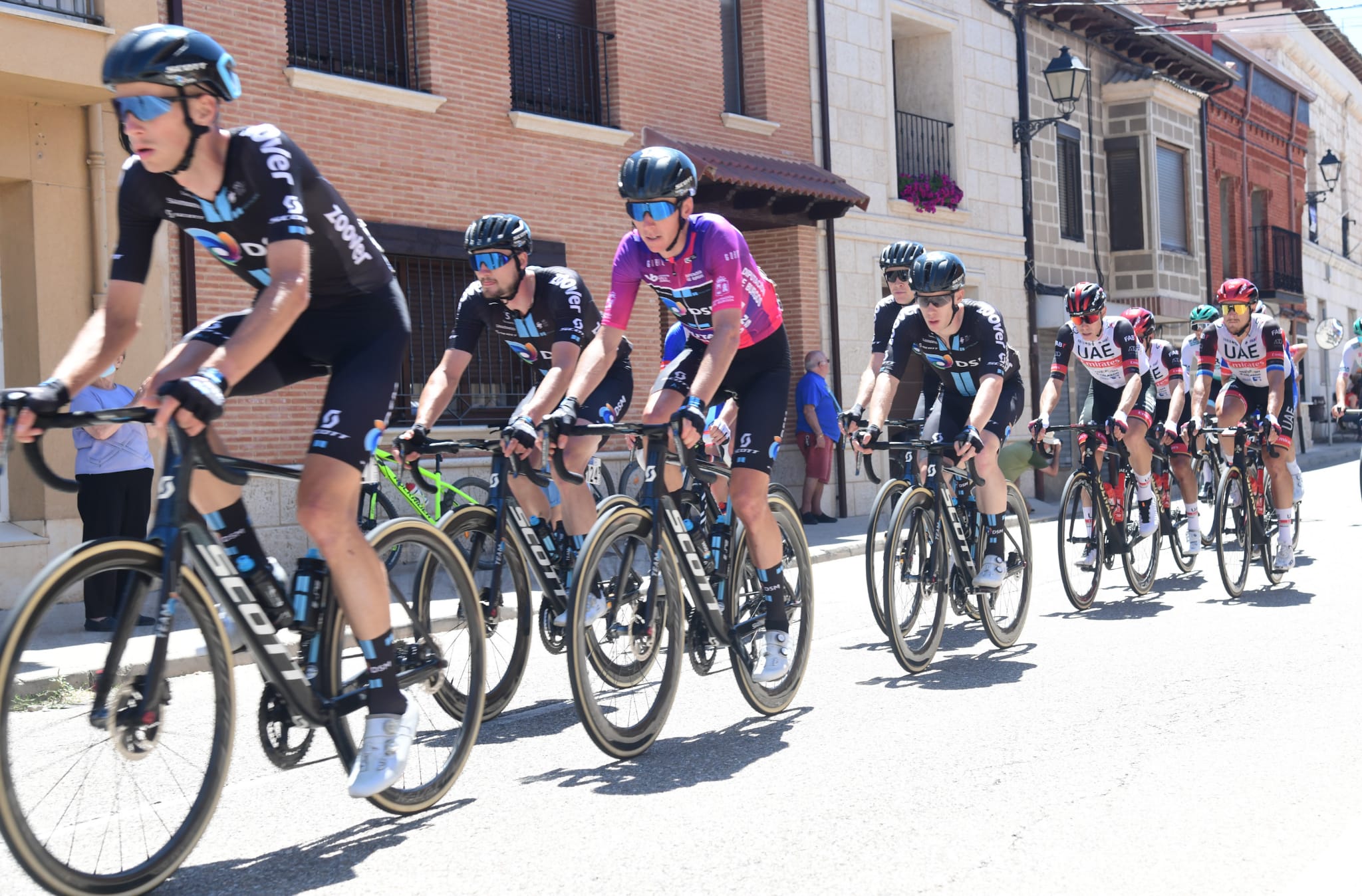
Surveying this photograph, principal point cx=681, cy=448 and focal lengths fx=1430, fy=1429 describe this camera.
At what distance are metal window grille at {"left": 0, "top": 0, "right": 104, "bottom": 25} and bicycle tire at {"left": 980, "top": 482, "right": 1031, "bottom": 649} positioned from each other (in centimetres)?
813

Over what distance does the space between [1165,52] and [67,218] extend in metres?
23.1

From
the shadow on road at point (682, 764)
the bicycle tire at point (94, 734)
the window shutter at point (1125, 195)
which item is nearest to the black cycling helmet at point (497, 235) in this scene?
the shadow on road at point (682, 764)

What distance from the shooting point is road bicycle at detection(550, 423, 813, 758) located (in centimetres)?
478

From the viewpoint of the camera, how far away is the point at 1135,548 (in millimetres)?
9383

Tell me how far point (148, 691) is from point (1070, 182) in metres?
24.7

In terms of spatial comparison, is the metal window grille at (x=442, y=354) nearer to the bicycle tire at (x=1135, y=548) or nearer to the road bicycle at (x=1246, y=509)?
the bicycle tire at (x=1135, y=548)

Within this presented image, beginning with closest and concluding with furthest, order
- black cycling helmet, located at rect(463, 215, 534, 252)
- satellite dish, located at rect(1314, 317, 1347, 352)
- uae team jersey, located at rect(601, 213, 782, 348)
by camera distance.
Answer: uae team jersey, located at rect(601, 213, 782, 348) < black cycling helmet, located at rect(463, 215, 534, 252) < satellite dish, located at rect(1314, 317, 1347, 352)

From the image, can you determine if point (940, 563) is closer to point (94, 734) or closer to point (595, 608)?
point (595, 608)

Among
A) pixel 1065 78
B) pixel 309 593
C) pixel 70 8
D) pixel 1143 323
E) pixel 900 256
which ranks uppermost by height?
pixel 1065 78

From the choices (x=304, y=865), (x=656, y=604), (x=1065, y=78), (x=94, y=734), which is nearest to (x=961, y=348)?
(x=656, y=604)

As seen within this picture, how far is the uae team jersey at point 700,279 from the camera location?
5465 mm

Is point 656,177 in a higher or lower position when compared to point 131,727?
higher

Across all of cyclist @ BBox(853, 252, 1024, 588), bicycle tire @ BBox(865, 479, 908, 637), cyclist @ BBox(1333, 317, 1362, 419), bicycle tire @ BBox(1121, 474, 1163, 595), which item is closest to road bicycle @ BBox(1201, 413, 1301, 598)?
bicycle tire @ BBox(1121, 474, 1163, 595)

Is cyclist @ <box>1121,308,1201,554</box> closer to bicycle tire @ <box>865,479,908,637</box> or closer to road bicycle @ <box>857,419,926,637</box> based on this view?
road bicycle @ <box>857,419,926,637</box>
